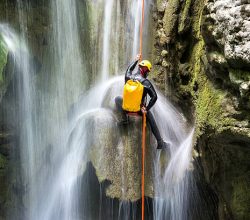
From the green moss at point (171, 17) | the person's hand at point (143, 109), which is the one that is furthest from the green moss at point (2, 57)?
the green moss at point (171, 17)

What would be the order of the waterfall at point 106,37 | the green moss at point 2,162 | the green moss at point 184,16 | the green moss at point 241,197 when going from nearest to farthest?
1. the green moss at point 241,197
2. the green moss at point 184,16
3. the green moss at point 2,162
4. the waterfall at point 106,37

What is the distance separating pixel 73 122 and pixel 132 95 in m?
2.48

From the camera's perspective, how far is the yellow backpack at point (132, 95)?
7.35m

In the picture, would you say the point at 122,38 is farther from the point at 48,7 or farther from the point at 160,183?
the point at 160,183

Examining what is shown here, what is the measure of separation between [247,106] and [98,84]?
4.93 m

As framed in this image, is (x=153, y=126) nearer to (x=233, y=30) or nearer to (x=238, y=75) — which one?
(x=238, y=75)

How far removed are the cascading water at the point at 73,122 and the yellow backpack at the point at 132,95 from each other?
3.00 ft

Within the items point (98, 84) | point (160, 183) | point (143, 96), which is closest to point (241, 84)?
point (143, 96)

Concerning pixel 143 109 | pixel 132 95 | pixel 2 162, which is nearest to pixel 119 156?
pixel 143 109

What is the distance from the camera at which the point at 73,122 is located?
9.35 m

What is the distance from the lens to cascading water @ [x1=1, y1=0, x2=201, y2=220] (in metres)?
8.16

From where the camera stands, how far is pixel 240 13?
5391mm

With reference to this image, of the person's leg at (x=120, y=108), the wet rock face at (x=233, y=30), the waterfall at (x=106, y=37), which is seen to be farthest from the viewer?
the waterfall at (x=106, y=37)

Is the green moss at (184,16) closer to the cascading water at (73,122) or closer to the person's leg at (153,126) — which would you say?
the cascading water at (73,122)
